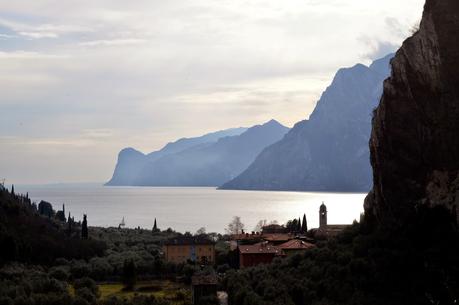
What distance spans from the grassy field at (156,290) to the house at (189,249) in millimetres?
21263

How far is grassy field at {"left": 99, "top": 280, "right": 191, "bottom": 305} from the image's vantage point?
60.2 metres

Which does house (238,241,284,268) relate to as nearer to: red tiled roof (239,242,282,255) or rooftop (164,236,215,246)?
red tiled roof (239,242,282,255)

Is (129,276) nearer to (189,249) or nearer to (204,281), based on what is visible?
(204,281)

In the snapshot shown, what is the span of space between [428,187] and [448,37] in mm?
10688

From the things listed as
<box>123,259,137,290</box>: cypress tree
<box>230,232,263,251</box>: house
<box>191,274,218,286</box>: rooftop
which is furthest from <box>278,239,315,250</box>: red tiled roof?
<box>123,259,137,290</box>: cypress tree

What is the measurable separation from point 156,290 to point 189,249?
30.7 m

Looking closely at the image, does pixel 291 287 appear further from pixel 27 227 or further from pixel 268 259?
pixel 27 227

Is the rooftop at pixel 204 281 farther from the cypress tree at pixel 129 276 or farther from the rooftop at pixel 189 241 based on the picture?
the rooftop at pixel 189 241

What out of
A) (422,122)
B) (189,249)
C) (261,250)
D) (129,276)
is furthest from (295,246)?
(422,122)

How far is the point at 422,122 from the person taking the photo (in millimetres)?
42531

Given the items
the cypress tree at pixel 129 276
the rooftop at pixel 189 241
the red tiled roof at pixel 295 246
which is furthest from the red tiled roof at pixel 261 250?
the rooftop at pixel 189 241

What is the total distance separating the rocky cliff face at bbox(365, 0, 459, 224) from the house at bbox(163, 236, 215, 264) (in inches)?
2064

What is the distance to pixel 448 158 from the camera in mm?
41188

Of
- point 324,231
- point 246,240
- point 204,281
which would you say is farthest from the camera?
point 246,240
